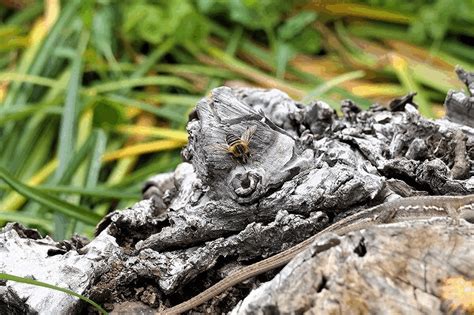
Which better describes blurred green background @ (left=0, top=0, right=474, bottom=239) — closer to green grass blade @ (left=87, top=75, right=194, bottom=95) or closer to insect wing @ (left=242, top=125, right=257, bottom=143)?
green grass blade @ (left=87, top=75, right=194, bottom=95)

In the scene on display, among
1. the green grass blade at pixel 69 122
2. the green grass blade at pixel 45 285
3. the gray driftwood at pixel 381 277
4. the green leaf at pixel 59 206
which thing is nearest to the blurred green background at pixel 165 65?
the green grass blade at pixel 69 122

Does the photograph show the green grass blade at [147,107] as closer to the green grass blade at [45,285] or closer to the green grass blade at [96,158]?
the green grass blade at [96,158]

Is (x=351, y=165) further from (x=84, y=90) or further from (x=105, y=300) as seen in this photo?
(x=84, y=90)

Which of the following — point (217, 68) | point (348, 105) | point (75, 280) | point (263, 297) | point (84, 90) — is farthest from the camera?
point (217, 68)

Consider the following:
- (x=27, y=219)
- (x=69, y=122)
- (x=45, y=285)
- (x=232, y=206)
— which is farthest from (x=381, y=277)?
(x=69, y=122)

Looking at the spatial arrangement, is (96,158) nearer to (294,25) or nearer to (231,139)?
(294,25)

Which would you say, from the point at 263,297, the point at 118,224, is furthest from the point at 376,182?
the point at 118,224
